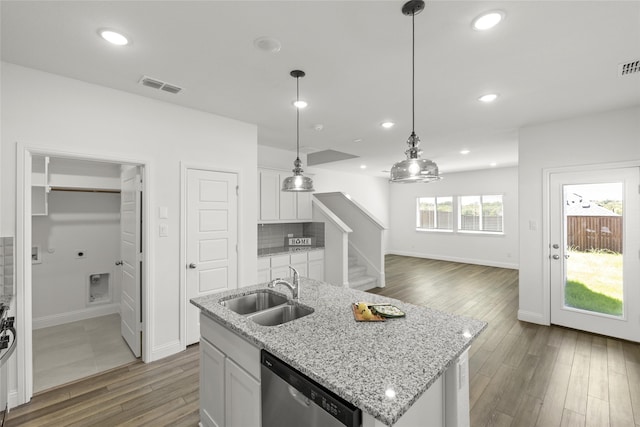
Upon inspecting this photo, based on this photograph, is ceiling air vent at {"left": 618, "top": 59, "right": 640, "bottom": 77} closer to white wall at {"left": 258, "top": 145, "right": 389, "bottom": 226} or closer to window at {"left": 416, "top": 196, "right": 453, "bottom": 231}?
white wall at {"left": 258, "top": 145, "right": 389, "bottom": 226}

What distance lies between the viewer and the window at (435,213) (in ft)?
28.1

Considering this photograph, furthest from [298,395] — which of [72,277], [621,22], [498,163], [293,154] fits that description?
[498,163]

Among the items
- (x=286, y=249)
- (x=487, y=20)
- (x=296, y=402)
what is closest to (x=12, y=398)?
(x=296, y=402)

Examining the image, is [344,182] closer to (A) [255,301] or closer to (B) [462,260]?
(B) [462,260]

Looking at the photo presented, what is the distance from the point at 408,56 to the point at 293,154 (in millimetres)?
3805

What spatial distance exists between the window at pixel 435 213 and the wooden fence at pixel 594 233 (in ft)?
15.6

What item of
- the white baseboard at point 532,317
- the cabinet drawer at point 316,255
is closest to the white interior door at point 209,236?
the cabinet drawer at point 316,255

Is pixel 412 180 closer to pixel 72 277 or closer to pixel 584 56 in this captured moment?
pixel 584 56

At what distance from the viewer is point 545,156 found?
12.7ft

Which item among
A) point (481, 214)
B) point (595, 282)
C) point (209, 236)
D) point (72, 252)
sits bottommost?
point (595, 282)

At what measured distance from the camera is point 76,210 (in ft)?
13.0

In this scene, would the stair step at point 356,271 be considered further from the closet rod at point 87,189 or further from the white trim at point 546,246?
the closet rod at point 87,189

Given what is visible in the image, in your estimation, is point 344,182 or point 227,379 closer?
point 227,379

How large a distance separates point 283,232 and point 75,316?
3.32 m
